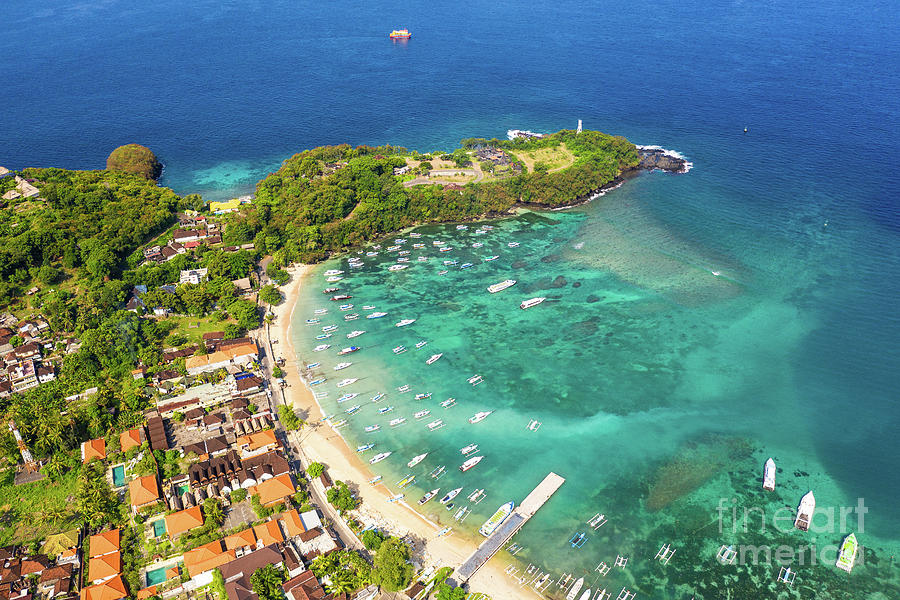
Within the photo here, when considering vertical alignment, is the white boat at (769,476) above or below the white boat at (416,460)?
below

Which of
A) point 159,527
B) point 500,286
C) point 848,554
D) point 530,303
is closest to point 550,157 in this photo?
point 500,286

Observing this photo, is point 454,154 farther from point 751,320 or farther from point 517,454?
point 517,454

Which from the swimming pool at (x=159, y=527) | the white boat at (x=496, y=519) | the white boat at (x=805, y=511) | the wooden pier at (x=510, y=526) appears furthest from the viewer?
the white boat at (x=805, y=511)

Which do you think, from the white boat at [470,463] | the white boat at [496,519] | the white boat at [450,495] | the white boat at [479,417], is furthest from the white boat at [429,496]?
→ the white boat at [479,417]

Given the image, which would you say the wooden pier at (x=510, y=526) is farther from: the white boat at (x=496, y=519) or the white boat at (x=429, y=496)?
the white boat at (x=429, y=496)

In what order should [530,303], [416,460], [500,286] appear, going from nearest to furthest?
[416,460] < [530,303] < [500,286]

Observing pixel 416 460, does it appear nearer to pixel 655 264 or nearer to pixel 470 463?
pixel 470 463

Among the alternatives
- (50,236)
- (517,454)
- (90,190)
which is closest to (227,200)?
(90,190)
